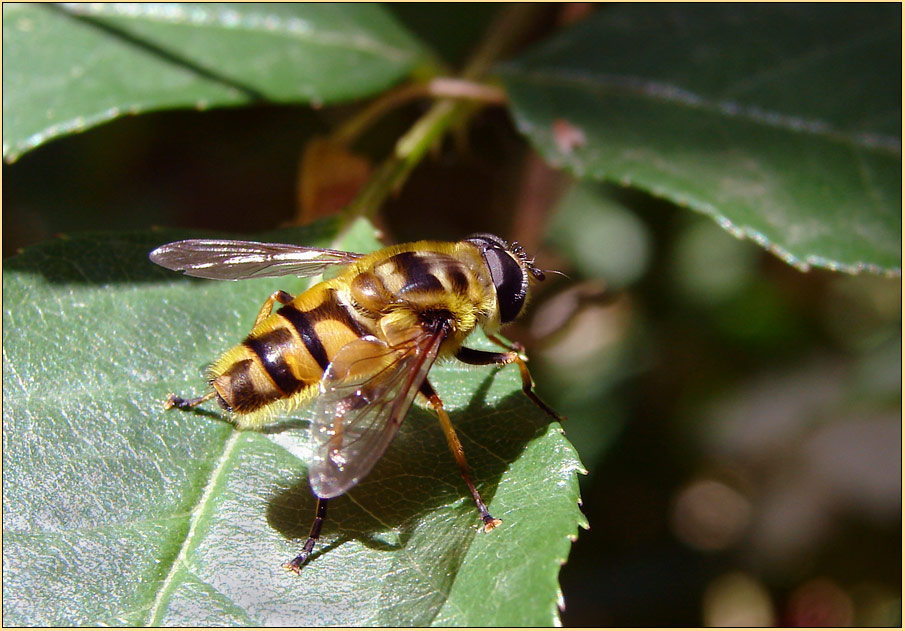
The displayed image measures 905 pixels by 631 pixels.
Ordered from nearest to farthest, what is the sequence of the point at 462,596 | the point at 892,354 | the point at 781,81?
the point at 462,596 < the point at 781,81 < the point at 892,354

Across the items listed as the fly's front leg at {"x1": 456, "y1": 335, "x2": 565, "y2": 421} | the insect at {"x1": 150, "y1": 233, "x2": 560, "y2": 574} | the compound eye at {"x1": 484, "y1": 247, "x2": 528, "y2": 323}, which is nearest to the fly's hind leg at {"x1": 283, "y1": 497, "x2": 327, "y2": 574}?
the insect at {"x1": 150, "y1": 233, "x2": 560, "y2": 574}

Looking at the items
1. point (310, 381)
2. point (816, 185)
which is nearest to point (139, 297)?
point (310, 381)

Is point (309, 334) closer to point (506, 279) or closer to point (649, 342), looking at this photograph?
point (506, 279)

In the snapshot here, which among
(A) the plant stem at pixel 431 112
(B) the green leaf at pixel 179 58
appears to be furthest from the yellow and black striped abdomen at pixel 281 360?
(B) the green leaf at pixel 179 58

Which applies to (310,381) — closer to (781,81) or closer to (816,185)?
(816,185)

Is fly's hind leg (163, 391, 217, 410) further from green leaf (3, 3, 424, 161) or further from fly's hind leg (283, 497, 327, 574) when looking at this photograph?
green leaf (3, 3, 424, 161)

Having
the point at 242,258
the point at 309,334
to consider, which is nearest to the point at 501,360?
the point at 309,334
